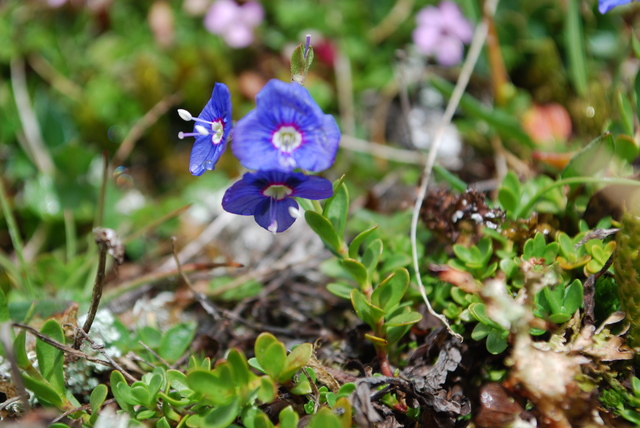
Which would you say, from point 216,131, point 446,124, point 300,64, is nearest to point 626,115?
point 446,124

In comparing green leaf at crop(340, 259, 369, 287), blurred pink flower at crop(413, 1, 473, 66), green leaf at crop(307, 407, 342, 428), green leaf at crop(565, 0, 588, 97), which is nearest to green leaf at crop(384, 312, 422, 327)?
green leaf at crop(340, 259, 369, 287)

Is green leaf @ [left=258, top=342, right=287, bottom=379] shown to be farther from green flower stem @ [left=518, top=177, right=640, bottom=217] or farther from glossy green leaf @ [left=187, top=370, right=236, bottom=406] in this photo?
green flower stem @ [left=518, top=177, right=640, bottom=217]

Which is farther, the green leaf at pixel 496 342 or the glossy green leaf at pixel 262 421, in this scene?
the green leaf at pixel 496 342

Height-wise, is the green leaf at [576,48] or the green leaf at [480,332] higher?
the green leaf at [576,48]

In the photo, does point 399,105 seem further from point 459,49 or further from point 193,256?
point 193,256

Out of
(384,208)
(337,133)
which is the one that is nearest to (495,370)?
(337,133)

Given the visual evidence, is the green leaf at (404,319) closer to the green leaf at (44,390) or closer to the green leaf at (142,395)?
the green leaf at (142,395)

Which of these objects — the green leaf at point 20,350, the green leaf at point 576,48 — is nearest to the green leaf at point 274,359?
the green leaf at point 20,350
